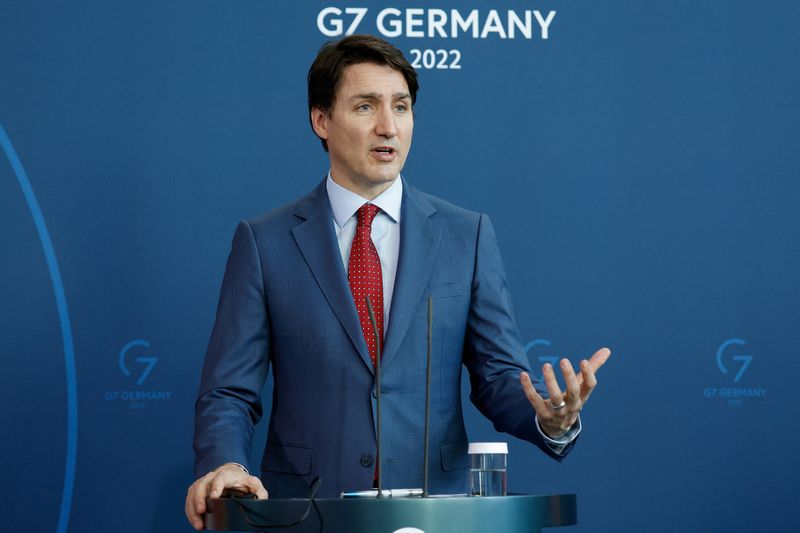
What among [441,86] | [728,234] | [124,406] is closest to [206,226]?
[124,406]

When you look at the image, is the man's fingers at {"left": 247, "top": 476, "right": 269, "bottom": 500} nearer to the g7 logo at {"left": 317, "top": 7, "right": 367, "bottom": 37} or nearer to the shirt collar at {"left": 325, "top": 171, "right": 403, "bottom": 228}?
the shirt collar at {"left": 325, "top": 171, "right": 403, "bottom": 228}

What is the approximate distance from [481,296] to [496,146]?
41.1 inches

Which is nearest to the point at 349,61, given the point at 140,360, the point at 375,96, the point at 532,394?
the point at 375,96

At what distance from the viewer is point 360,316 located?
2492 millimetres

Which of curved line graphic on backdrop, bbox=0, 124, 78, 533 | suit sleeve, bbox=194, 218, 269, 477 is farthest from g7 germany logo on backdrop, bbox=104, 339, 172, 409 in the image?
suit sleeve, bbox=194, 218, 269, 477

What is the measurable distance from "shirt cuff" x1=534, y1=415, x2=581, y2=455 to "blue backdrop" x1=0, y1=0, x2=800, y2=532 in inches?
52.7

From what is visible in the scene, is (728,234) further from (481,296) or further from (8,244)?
(8,244)

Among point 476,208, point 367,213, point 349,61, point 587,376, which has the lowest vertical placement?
point 587,376

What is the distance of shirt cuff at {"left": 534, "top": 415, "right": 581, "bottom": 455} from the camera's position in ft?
6.62

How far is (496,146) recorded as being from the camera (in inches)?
138

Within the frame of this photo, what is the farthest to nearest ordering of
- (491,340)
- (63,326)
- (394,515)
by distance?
(63,326), (491,340), (394,515)

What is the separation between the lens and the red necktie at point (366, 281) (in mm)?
2473

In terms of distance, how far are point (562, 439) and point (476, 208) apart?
1.54 m

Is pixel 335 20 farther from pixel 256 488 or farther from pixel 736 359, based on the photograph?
pixel 256 488
